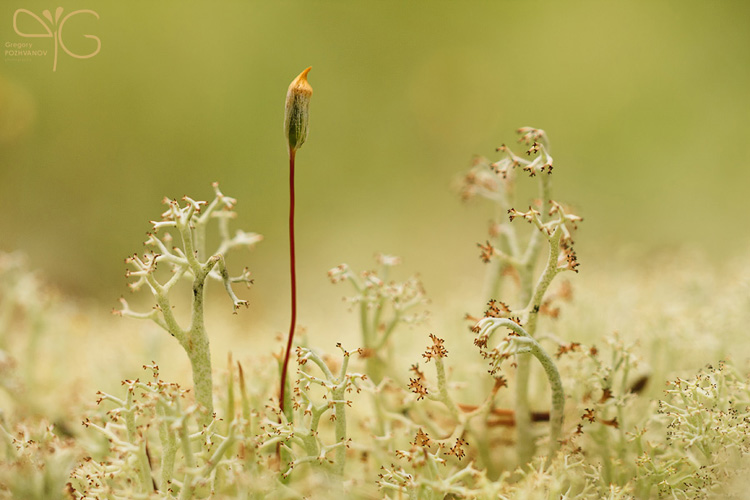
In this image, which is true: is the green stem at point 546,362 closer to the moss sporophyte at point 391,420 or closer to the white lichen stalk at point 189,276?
the moss sporophyte at point 391,420

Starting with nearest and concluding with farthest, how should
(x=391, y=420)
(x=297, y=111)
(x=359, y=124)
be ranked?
(x=297, y=111) → (x=391, y=420) → (x=359, y=124)

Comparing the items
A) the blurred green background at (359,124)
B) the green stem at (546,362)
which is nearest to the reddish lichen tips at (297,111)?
the green stem at (546,362)

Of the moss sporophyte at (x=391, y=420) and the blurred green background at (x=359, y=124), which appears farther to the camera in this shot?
the blurred green background at (x=359, y=124)

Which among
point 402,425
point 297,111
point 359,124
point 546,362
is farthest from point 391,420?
point 359,124

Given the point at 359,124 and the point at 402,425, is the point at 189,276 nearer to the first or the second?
the point at 402,425

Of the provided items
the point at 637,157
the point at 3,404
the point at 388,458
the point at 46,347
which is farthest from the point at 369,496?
the point at 637,157

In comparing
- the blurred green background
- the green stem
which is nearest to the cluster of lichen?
the green stem

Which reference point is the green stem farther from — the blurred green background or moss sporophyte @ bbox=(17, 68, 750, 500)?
the blurred green background
